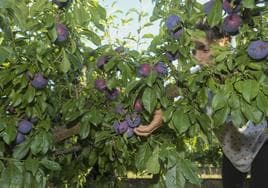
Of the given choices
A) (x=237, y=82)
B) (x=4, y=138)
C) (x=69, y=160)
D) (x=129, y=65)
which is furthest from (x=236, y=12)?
(x=69, y=160)

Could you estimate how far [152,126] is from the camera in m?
1.82

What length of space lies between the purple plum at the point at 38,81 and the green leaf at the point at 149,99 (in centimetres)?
39

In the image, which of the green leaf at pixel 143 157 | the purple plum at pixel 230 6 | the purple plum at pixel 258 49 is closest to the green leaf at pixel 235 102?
the purple plum at pixel 258 49

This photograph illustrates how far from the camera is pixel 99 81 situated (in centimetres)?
193

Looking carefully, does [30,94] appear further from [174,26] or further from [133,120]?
[174,26]

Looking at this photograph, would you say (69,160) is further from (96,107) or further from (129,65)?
(129,65)

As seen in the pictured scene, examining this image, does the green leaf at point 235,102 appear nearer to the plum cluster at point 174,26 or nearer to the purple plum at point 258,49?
the purple plum at point 258,49

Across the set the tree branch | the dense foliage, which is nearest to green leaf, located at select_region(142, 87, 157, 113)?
the dense foliage

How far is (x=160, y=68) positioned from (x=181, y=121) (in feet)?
0.63

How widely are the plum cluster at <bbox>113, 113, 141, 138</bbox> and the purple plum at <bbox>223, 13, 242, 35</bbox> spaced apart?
22.3 inches

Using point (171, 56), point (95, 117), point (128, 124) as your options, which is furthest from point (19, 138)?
point (171, 56)

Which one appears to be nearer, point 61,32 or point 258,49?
point 258,49

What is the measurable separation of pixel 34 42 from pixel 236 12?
72 centimetres

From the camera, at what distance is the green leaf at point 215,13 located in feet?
4.62
